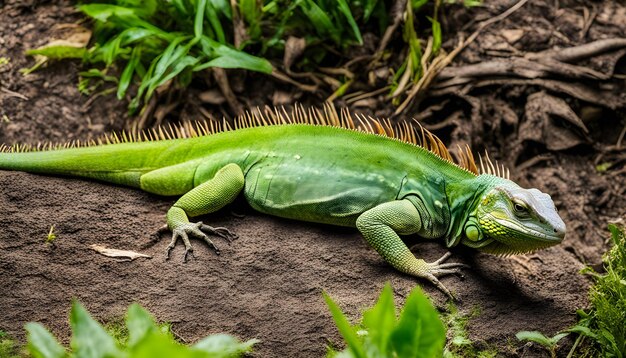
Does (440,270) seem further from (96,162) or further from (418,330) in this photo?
(96,162)

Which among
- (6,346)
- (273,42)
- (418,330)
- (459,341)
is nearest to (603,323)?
(459,341)

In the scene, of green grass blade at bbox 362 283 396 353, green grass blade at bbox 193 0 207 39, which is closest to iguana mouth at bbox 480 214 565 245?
green grass blade at bbox 362 283 396 353

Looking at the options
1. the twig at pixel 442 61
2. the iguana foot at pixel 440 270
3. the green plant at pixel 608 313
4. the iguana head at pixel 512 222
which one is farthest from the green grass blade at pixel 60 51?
the green plant at pixel 608 313

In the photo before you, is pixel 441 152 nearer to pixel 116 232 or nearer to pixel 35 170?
pixel 116 232

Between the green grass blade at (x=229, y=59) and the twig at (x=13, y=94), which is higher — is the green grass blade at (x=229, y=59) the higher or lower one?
the higher one

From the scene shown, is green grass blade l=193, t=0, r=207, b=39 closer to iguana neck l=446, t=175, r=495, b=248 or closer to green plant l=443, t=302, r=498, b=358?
iguana neck l=446, t=175, r=495, b=248

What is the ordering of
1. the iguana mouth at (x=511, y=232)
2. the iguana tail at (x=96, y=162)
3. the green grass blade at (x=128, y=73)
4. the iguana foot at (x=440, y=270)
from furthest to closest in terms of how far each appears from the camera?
the green grass blade at (x=128, y=73), the iguana tail at (x=96, y=162), the iguana foot at (x=440, y=270), the iguana mouth at (x=511, y=232)

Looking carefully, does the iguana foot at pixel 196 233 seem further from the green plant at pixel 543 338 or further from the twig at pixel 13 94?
the twig at pixel 13 94

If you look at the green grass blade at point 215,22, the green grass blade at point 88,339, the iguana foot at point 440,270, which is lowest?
the iguana foot at point 440,270

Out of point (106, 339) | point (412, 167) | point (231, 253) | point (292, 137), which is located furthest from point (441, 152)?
point (106, 339)
